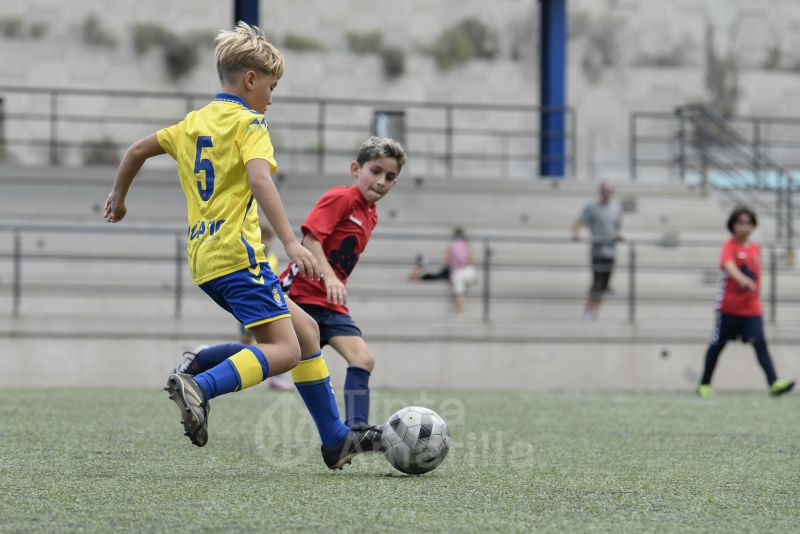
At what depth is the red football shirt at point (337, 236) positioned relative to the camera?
537 centimetres

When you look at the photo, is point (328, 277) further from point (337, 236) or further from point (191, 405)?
point (191, 405)

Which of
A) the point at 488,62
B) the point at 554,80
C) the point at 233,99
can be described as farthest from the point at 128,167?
the point at 488,62

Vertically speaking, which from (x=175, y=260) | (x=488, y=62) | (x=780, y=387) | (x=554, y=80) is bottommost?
(x=780, y=387)

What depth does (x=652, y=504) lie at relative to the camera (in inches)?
156

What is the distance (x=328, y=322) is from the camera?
5.39 metres

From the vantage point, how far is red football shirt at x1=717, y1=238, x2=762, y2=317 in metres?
10.2

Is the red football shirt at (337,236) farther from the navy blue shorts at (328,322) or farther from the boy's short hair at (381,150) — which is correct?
the boy's short hair at (381,150)

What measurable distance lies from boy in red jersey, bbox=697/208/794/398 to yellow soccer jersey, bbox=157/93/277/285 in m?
6.59

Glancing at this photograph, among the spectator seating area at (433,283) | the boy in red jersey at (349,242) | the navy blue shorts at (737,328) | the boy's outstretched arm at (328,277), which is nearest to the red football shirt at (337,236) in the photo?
the boy in red jersey at (349,242)

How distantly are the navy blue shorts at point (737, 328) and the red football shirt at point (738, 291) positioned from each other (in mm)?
41

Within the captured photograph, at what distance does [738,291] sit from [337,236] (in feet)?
18.7

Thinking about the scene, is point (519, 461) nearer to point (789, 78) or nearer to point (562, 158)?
point (562, 158)

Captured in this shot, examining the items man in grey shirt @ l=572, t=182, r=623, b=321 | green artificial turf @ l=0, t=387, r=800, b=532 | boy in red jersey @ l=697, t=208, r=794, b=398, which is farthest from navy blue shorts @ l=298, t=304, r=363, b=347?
man in grey shirt @ l=572, t=182, r=623, b=321

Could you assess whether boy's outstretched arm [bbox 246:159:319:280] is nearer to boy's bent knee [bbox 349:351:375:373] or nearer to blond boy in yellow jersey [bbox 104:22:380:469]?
blond boy in yellow jersey [bbox 104:22:380:469]
